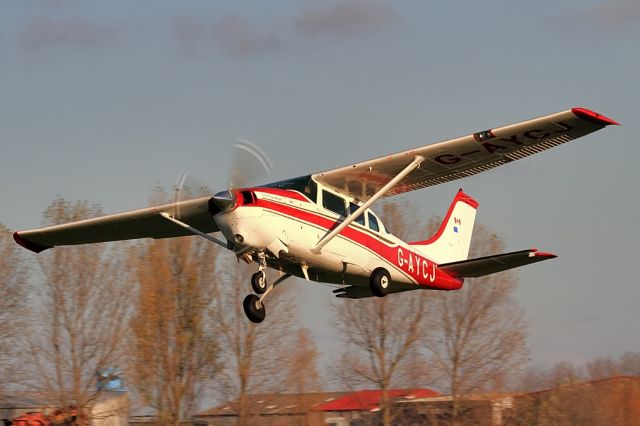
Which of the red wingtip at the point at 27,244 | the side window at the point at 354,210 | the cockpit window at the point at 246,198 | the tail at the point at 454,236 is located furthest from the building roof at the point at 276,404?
the cockpit window at the point at 246,198

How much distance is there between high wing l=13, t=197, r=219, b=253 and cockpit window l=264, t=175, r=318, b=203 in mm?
2102

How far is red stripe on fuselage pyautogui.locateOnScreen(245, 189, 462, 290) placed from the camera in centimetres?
1762

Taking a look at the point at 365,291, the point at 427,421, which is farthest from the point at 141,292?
the point at 365,291

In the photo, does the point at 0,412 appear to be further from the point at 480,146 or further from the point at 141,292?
the point at 480,146

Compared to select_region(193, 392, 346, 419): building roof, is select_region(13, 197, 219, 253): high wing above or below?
above

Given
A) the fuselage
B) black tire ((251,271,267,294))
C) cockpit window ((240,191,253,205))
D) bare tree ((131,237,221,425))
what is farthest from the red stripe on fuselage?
bare tree ((131,237,221,425))

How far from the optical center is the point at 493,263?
20.0 m

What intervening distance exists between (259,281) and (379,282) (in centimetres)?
274

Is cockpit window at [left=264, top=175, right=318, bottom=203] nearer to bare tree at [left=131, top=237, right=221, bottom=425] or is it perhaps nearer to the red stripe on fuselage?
the red stripe on fuselage

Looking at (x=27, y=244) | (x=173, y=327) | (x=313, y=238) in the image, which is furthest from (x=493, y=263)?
(x=173, y=327)

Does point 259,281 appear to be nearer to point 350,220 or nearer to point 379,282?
point 350,220

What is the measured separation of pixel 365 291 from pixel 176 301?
57.8 feet

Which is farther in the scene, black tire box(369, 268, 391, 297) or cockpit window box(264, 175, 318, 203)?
black tire box(369, 268, 391, 297)

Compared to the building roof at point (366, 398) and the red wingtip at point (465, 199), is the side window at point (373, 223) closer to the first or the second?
the red wingtip at point (465, 199)
